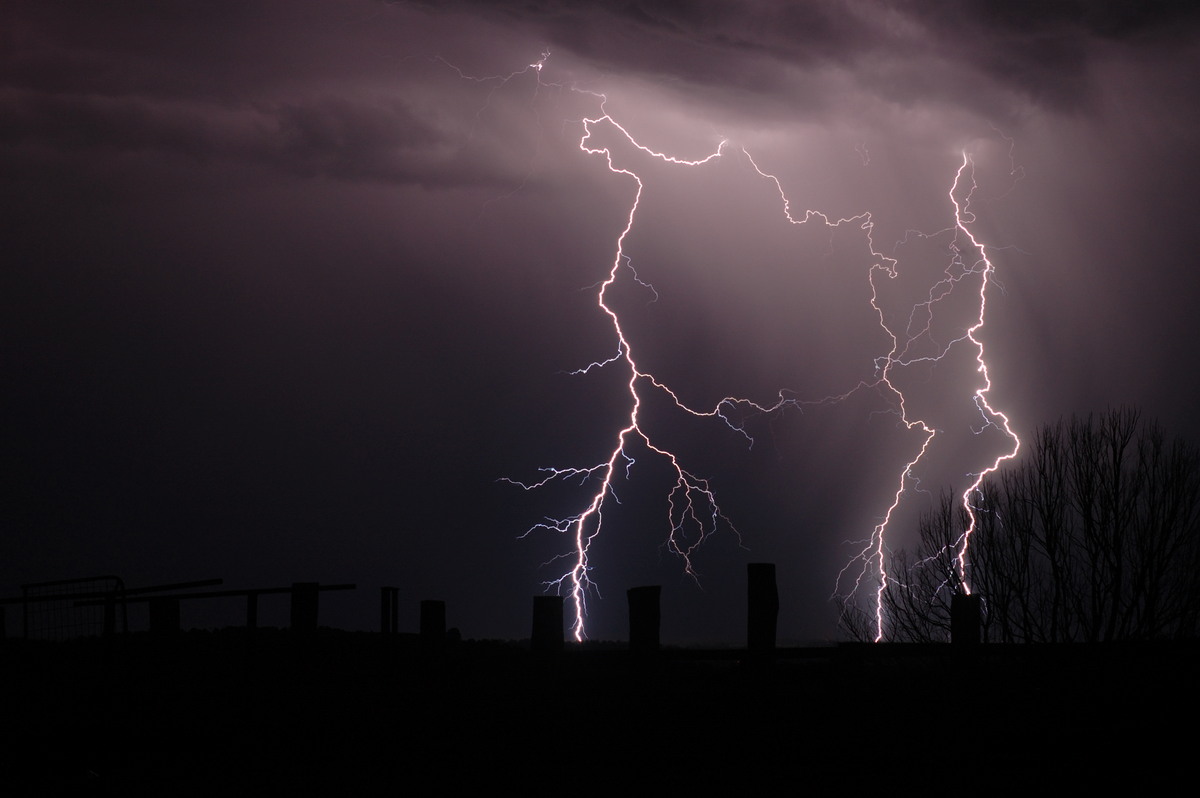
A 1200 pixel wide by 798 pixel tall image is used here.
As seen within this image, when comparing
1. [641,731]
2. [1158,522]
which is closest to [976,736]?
[641,731]

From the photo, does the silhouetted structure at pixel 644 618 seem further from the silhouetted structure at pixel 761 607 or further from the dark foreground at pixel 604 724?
the silhouetted structure at pixel 761 607

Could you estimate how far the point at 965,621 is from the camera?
9.55 meters

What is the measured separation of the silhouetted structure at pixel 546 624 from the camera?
10.6 metres

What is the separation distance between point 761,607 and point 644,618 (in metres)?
1.13

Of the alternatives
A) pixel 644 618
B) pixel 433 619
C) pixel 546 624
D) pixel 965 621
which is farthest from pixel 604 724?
pixel 433 619

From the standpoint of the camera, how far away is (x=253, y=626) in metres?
10.3

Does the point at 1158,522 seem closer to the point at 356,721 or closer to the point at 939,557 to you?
the point at 939,557

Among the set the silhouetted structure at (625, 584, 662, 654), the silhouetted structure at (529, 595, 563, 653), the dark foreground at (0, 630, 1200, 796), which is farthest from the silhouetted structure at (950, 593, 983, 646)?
the silhouetted structure at (529, 595, 563, 653)

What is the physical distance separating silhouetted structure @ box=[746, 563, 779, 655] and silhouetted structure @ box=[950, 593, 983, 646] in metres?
1.63

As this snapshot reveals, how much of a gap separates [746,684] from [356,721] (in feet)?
11.8

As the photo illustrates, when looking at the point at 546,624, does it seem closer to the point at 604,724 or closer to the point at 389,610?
the point at 604,724

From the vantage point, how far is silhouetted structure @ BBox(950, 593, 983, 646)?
374 inches

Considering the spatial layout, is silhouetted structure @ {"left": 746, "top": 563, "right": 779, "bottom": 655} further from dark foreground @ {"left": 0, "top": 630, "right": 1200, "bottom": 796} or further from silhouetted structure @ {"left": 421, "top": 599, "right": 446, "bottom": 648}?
silhouetted structure @ {"left": 421, "top": 599, "right": 446, "bottom": 648}

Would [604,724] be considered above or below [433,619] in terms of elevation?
below
